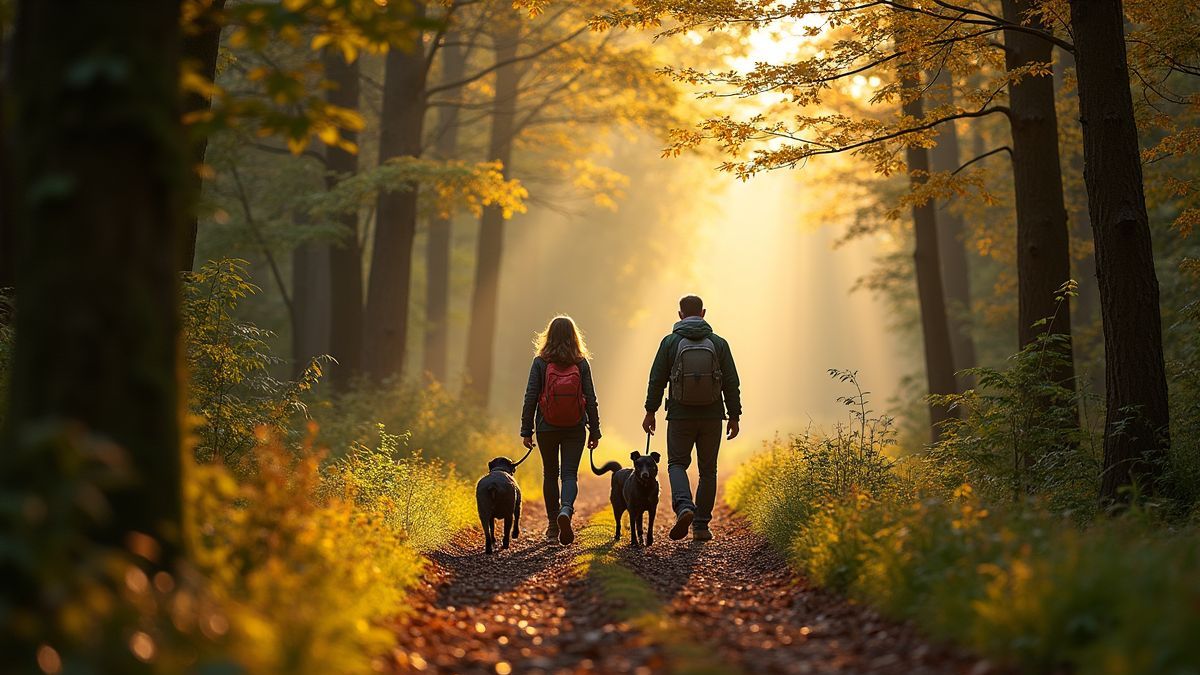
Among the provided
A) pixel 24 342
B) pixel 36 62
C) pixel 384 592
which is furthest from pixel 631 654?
pixel 36 62

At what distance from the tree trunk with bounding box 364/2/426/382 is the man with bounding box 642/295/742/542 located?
731 cm

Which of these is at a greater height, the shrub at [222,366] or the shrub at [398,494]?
the shrub at [222,366]

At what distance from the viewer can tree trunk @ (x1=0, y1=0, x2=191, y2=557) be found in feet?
12.3

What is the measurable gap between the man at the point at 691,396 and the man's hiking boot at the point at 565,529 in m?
0.99

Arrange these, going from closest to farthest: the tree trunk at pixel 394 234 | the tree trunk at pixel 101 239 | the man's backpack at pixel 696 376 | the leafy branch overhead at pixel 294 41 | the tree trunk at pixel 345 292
→ the tree trunk at pixel 101 239
the leafy branch overhead at pixel 294 41
the man's backpack at pixel 696 376
the tree trunk at pixel 394 234
the tree trunk at pixel 345 292

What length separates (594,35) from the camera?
800 inches

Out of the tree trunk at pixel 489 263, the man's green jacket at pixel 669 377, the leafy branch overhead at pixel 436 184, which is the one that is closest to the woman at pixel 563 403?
the man's green jacket at pixel 669 377

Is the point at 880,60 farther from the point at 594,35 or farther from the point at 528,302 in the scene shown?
the point at 528,302

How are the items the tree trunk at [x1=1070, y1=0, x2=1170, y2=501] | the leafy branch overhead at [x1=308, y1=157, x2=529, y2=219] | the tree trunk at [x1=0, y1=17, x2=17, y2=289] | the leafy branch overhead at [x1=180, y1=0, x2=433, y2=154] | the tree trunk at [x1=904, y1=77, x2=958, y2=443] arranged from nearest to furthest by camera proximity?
the tree trunk at [x1=0, y1=17, x2=17, y2=289], the leafy branch overhead at [x1=180, y1=0, x2=433, y2=154], the tree trunk at [x1=1070, y1=0, x2=1170, y2=501], the leafy branch overhead at [x1=308, y1=157, x2=529, y2=219], the tree trunk at [x1=904, y1=77, x2=958, y2=443]

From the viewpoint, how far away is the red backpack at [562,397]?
9.90 m

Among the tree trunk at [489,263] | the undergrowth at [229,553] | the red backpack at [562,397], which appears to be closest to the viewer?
the undergrowth at [229,553]

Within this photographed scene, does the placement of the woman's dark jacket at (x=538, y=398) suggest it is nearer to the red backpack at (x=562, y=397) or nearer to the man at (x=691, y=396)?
the red backpack at (x=562, y=397)

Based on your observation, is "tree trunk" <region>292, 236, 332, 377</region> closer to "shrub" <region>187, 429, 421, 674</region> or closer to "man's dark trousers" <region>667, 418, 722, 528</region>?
"man's dark trousers" <region>667, 418, 722, 528</region>

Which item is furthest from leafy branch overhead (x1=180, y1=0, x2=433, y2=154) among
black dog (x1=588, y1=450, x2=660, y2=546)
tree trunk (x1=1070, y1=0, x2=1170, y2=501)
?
tree trunk (x1=1070, y1=0, x2=1170, y2=501)
